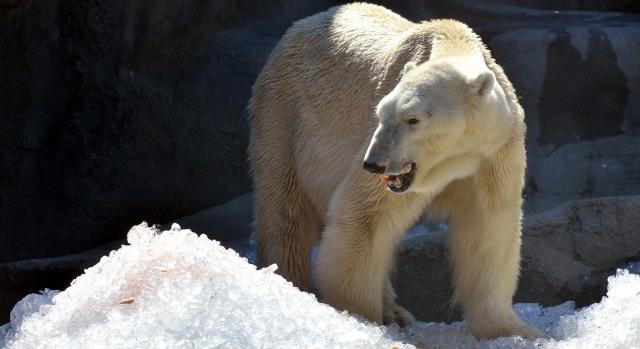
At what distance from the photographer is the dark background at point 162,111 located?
6.05 meters

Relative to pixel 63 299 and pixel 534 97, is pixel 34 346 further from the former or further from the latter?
pixel 534 97

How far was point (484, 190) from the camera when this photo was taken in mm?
4020

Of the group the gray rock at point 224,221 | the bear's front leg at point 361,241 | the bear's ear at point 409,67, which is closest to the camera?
the bear's ear at point 409,67

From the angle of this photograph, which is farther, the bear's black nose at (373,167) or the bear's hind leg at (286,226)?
the bear's hind leg at (286,226)

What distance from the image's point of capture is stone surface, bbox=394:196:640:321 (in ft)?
17.7

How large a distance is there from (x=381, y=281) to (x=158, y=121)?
2.63 meters

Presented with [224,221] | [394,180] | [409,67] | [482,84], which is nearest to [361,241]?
[394,180]

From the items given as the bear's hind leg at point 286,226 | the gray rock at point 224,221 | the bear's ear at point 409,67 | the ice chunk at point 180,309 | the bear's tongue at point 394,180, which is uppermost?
the bear's ear at point 409,67

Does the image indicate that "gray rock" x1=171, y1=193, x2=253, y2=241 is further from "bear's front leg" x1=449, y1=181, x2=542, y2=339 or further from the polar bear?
"bear's front leg" x1=449, y1=181, x2=542, y2=339

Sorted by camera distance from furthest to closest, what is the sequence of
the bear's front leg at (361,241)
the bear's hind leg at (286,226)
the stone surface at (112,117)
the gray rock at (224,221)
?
the gray rock at (224,221) → the stone surface at (112,117) → the bear's hind leg at (286,226) → the bear's front leg at (361,241)

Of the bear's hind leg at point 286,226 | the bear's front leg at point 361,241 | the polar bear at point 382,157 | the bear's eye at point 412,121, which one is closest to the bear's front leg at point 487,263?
the polar bear at point 382,157

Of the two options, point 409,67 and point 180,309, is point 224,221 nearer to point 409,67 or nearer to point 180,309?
point 409,67

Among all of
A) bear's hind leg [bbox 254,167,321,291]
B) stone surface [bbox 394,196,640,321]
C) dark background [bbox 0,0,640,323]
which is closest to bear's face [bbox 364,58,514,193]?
bear's hind leg [bbox 254,167,321,291]

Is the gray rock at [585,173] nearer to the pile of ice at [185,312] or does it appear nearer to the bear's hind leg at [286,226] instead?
the bear's hind leg at [286,226]
